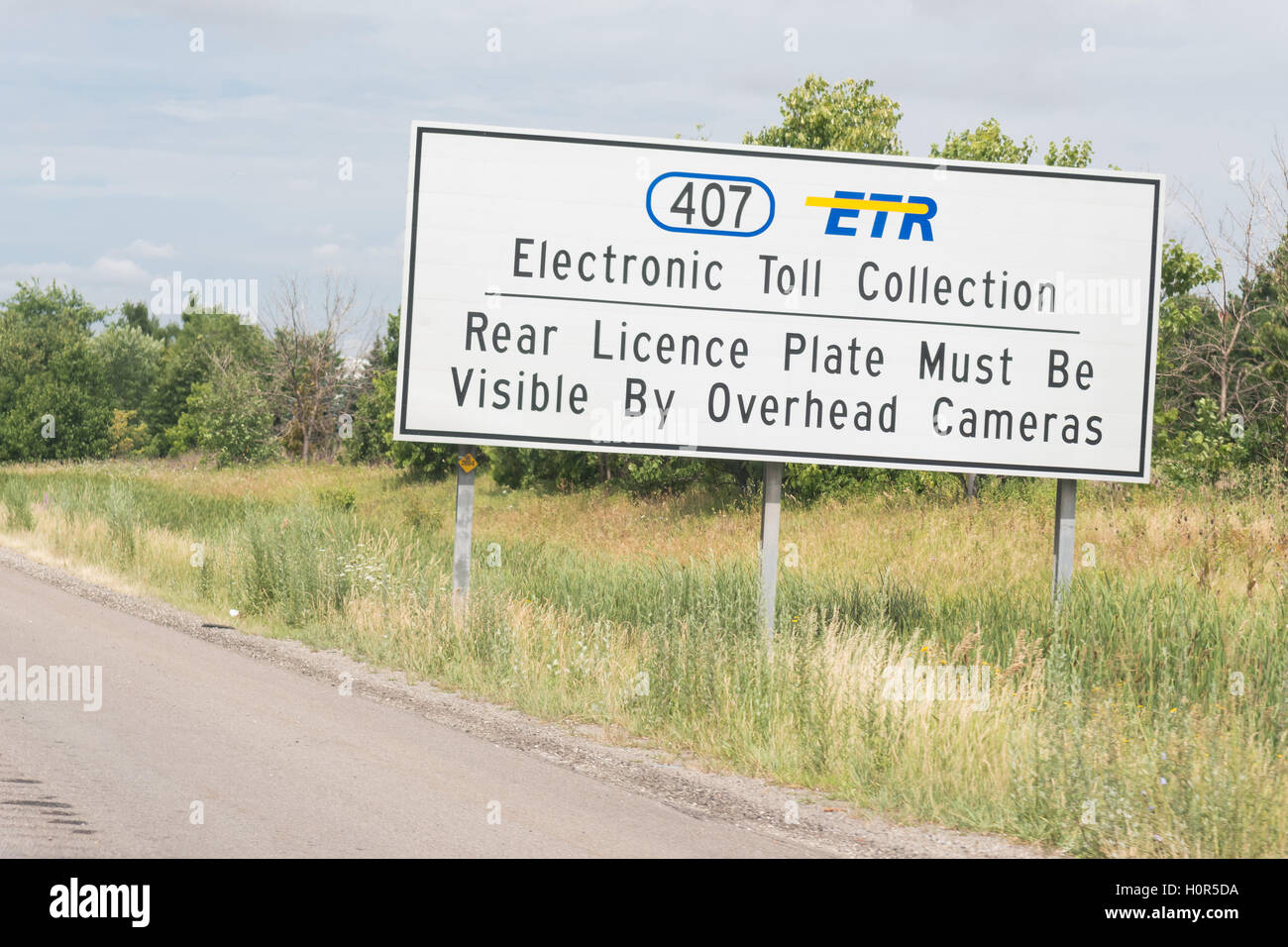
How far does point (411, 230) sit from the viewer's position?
38.8 ft

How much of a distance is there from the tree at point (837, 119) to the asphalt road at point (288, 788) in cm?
2528

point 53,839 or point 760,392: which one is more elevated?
point 760,392

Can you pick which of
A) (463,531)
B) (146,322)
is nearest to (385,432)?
(463,531)

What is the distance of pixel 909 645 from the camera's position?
8.57m

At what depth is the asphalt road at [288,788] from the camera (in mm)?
5637

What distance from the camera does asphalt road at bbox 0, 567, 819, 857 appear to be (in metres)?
5.64

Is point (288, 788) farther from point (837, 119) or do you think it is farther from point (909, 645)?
point (837, 119)

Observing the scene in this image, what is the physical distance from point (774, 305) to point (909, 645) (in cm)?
430

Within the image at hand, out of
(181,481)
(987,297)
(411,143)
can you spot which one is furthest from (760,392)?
(181,481)

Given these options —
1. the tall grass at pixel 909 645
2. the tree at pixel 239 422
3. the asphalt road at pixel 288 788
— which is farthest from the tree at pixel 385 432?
the asphalt road at pixel 288 788

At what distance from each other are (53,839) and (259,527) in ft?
35.7

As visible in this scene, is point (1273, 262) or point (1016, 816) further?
point (1273, 262)

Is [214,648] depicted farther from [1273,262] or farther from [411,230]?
[1273,262]

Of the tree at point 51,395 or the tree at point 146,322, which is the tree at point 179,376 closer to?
the tree at point 51,395
